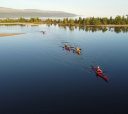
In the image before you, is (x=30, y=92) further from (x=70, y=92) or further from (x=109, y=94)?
(x=109, y=94)

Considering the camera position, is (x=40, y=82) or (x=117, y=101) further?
(x=40, y=82)

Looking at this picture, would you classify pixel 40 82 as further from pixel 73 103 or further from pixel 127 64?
pixel 127 64

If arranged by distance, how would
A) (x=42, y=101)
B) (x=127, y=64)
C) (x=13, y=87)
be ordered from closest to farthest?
1. (x=42, y=101)
2. (x=13, y=87)
3. (x=127, y=64)

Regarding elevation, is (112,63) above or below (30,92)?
above

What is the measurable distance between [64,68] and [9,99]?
2340 cm

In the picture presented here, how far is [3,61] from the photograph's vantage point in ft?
190

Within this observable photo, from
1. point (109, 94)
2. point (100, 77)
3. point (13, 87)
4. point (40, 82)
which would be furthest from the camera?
point (100, 77)

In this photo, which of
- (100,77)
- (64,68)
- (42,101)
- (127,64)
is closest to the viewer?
(42,101)

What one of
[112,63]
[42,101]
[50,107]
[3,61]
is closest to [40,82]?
[42,101]

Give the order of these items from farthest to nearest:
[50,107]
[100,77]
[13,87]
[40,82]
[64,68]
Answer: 1. [64,68]
2. [100,77]
3. [40,82]
4. [13,87]
5. [50,107]

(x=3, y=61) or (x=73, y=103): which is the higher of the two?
(x=3, y=61)

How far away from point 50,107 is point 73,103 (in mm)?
5190

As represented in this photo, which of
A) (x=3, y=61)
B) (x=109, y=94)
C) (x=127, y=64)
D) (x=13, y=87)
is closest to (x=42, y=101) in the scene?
(x=13, y=87)

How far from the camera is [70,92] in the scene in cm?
3475
